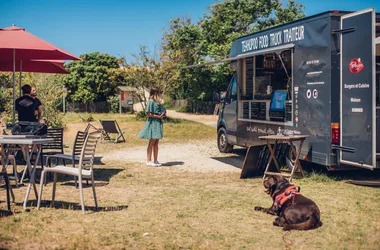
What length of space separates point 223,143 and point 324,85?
5268mm

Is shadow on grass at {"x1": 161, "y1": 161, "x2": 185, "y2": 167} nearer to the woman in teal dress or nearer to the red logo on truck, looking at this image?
the woman in teal dress

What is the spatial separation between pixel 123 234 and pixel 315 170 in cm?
567

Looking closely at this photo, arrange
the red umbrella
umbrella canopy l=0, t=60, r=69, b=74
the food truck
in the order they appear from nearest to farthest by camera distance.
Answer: the food truck
the red umbrella
umbrella canopy l=0, t=60, r=69, b=74

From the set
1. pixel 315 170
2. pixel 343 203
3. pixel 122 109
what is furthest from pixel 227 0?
pixel 343 203

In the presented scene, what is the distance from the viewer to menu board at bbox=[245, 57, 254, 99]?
11.2 metres

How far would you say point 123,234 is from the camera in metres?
5.35

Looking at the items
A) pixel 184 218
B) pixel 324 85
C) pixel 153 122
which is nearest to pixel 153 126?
pixel 153 122

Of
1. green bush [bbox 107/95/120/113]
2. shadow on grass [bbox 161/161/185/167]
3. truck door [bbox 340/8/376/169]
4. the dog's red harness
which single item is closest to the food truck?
truck door [bbox 340/8/376/169]

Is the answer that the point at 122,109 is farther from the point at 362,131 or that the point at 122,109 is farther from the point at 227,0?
the point at 362,131

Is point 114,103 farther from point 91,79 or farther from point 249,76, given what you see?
point 249,76

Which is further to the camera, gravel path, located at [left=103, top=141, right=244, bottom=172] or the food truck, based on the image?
gravel path, located at [left=103, top=141, right=244, bottom=172]

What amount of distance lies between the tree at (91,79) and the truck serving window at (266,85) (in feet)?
114

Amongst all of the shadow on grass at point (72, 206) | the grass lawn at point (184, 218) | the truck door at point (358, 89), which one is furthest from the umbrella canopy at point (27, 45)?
the truck door at point (358, 89)

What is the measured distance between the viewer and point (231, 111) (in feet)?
40.3
